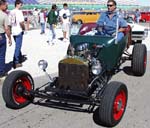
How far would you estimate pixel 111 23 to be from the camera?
7430mm

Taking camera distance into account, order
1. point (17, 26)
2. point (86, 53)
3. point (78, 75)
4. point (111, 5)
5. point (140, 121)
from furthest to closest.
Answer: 1. point (17, 26)
2. point (111, 5)
3. point (86, 53)
4. point (78, 75)
5. point (140, 121)

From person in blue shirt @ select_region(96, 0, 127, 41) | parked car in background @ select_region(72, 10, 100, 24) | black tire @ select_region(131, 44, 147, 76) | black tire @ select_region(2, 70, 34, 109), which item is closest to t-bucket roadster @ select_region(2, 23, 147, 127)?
black tire @ select_region(2, 70, 34, 109)

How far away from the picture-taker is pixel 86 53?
19.9ft

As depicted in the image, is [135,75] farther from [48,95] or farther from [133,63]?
[48,95]

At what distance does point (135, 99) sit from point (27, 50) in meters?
7.20

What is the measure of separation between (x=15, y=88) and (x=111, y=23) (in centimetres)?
276

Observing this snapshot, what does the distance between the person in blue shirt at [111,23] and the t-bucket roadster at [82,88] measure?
2.68ft

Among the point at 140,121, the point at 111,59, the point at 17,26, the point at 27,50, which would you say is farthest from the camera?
the point at 27,50

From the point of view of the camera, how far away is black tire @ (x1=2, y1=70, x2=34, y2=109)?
5559mm

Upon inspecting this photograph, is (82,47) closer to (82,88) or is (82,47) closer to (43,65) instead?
(43,65)

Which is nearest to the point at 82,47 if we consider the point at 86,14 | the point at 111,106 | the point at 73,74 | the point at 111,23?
the point at 73,74

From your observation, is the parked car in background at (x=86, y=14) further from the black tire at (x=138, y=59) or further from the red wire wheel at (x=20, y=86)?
the red wire wheel at (x=20, y=86)

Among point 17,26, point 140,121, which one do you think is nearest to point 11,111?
point 140,121

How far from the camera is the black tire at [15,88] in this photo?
5559mm
